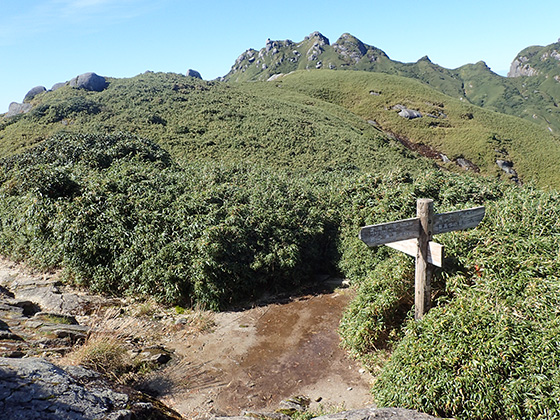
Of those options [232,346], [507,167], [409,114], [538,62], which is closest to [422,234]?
[232,346]

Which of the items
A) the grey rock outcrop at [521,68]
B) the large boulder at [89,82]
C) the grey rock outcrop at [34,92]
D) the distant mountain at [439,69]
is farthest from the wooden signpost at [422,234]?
the grey rock outcrop at [521,68]

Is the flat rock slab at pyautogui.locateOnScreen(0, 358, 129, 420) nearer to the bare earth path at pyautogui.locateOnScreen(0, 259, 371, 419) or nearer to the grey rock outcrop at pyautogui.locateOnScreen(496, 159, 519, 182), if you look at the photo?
the bare earth path at pyautogui.locateOnScreen(0, 259, 371, 419)

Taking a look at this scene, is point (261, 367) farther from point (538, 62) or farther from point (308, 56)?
point (538, 62)

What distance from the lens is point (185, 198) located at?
10008mm

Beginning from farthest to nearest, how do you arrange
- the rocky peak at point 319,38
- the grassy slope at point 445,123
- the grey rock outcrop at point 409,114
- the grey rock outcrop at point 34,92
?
1. the rocky peak at point 319,38
2. the grey rock outcrop at point 409,114
3. the grey rock outcrop at point 34,92
4. the grassy slope at point 445,123

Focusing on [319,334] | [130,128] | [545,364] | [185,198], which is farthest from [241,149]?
[545,364]

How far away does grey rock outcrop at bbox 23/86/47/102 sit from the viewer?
37991mm

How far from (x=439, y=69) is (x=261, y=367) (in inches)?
6585

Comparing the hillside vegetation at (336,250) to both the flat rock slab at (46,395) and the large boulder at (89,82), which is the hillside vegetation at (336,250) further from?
the large boulder at (89,82)

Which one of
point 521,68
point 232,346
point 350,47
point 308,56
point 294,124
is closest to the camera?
point 232,346

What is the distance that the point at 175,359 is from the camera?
6867 millimetres

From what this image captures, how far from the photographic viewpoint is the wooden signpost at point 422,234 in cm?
540

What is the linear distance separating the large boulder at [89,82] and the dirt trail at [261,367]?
3515cm

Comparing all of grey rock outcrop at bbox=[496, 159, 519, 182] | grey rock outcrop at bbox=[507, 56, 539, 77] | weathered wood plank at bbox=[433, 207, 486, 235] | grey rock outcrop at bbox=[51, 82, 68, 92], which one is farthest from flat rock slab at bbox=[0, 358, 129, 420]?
grey rock outcrop at bbox=[507, 56, 539, 77]
